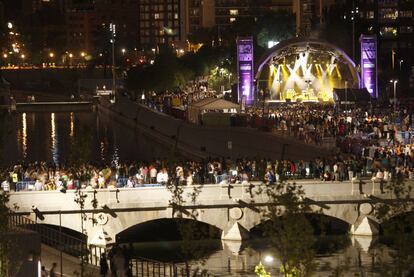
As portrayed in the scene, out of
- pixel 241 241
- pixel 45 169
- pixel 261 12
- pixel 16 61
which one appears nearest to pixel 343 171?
pixel 241 241

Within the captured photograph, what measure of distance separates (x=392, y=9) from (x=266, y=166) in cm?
8321

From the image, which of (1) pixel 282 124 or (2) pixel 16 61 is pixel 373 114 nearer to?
(1) pixel 282 124

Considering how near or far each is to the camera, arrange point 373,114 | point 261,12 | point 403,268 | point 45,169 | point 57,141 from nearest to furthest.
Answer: point 403,268 → point 45,169 → point 373,114 → point 57,141 → point 261,12

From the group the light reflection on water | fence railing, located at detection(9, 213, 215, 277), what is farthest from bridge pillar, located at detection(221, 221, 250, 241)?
the light reflection on water

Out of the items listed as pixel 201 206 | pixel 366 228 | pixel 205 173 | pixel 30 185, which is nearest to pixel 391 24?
pixel 205 173

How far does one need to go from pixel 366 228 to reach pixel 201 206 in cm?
570

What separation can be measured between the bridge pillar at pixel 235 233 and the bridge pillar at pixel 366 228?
3.70 meters

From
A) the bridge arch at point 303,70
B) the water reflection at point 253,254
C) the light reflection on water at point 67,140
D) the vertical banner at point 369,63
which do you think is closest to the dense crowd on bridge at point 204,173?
the water reflection at point 253,254

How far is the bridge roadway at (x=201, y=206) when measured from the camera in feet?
131

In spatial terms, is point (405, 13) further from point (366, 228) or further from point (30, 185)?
point (30, 185)

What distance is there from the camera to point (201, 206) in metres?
40.5

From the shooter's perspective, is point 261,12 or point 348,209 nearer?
point 348,209

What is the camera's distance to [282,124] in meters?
62.7

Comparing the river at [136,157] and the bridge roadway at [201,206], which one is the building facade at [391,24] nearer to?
the river at [136,157]
